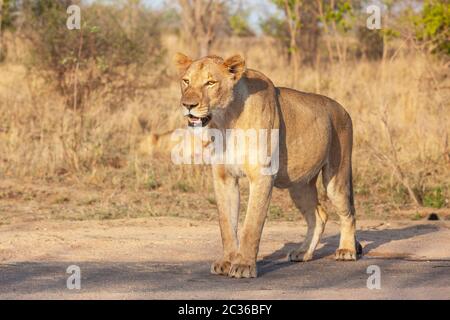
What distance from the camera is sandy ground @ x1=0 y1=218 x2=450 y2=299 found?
5.74 metres

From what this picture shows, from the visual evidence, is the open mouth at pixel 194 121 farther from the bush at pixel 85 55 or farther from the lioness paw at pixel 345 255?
the bush at pixel 85 55

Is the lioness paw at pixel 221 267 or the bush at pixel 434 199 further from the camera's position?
the bush at pixel 434 199

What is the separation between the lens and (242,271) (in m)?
6.22

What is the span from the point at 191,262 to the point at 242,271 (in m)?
0.79

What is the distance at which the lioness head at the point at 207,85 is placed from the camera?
20.1ft

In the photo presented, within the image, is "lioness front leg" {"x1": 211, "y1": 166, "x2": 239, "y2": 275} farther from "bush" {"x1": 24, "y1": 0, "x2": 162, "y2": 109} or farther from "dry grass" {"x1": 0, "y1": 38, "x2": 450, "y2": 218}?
"bush" {"x1": 24, "y1": 0, "x2": 162, "y2": 109}

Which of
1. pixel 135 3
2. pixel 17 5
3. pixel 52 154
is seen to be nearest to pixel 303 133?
pixel 52 154

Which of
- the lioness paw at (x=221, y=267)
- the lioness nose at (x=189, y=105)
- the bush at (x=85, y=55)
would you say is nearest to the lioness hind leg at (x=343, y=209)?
the lioness paw at (x=221, y=267)

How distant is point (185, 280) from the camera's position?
6.16 meters

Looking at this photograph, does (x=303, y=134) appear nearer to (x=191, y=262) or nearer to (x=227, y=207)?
(x=227, y=207)

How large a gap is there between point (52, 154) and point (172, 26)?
2346 centimetres

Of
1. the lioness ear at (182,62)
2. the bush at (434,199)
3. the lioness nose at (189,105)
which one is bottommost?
the bush at (434,199)
